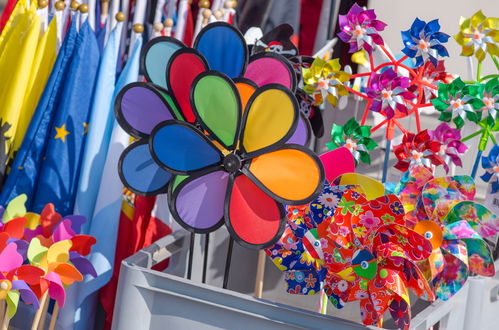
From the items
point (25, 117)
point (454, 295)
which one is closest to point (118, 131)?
point (25, 117)

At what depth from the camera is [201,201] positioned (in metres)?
0.96

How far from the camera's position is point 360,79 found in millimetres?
1305

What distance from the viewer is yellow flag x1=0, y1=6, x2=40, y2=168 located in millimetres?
1358

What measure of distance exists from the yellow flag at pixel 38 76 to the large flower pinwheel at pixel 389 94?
2.07 feet

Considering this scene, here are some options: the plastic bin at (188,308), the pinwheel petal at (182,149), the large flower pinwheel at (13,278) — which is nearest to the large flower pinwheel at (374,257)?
the plastic bin at (188,308)

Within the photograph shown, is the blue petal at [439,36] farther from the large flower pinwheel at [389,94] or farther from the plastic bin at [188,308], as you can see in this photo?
the plastic bin at [188,308]

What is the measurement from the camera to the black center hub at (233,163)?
0.94 meters

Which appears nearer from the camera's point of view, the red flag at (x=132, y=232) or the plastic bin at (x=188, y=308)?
the plastic bin at (x=188, y=308)

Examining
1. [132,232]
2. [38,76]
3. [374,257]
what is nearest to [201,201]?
[374,257]

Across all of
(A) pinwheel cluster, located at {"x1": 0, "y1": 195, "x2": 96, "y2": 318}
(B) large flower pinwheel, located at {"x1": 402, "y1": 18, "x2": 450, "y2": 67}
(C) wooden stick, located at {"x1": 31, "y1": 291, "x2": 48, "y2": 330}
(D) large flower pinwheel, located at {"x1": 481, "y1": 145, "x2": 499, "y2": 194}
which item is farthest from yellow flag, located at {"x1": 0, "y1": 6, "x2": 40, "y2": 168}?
(D) large flower pinwheel, located at {"x1": 481, "y1": 145, "x2": 499, "y2": 194}

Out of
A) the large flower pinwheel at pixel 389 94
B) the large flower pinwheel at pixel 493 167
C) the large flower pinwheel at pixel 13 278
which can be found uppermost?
the large flower pinwheel at pixel 389 94

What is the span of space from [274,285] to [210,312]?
0.40 m

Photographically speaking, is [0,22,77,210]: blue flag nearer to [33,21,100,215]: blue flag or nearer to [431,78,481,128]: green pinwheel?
[33,21,100,215]: blue flag

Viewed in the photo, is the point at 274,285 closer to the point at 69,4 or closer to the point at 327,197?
the point at 327,197
